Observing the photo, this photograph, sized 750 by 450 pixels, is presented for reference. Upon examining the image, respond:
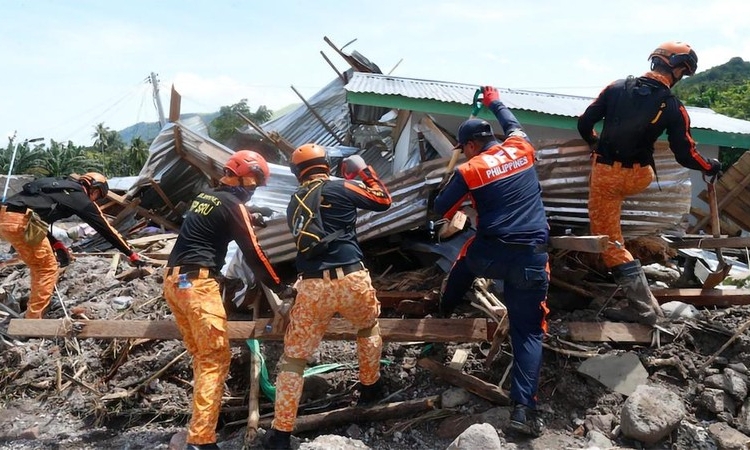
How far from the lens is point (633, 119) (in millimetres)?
4344

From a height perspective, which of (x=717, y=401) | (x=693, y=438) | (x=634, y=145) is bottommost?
(x=693, y=438)

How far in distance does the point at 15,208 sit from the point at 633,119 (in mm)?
6224

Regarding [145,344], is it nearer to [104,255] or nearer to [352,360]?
[352,360]

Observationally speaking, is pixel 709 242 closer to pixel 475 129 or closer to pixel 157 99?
pixel 475 129

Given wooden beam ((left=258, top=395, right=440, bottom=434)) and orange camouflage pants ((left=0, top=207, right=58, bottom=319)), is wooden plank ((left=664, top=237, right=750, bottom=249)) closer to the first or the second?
wooden beam ((left=258, top=395, right=440, bottom=434))

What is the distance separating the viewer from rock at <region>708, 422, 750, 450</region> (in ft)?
11.3

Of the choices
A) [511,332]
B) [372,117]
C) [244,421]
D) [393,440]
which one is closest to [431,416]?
[393,440]

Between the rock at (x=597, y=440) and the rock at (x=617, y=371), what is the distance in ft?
1.67

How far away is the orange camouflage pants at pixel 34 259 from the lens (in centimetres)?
582

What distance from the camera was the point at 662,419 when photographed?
3.62 metres

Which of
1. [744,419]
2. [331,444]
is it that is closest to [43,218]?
[331,444]

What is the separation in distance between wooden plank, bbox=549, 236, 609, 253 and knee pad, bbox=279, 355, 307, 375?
7.25 feet

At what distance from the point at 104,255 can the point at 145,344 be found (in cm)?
341

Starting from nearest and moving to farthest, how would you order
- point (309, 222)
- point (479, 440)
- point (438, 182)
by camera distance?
point (479, 440) → point (309, 222) → point (438, 182)
